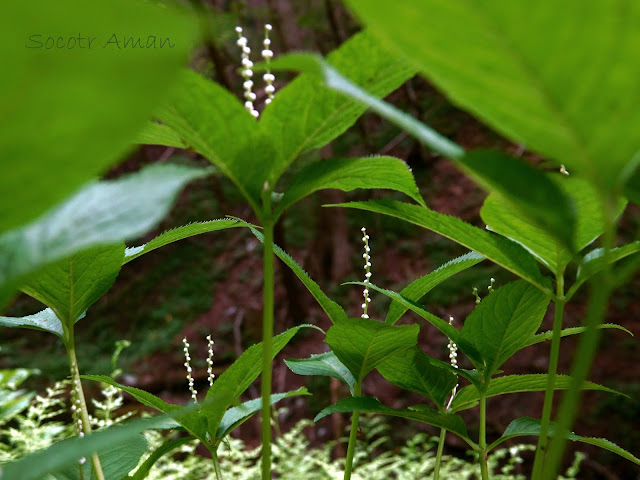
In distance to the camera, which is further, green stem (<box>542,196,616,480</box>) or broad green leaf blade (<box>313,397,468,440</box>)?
broad green leaf blade (<box>313,397,468,440</box>)

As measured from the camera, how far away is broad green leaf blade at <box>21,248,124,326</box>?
0.42 m

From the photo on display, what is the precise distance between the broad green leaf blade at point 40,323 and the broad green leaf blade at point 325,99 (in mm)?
281

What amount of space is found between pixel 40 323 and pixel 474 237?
15.1 inches

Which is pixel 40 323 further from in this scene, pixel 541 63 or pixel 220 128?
pixel 541 63

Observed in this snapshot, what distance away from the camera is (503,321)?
430 millimetres

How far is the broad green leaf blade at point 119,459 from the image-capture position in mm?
466

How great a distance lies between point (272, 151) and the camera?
1.00 ft

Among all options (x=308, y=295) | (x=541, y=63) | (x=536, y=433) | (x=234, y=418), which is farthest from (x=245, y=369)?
(x=308, y=295)

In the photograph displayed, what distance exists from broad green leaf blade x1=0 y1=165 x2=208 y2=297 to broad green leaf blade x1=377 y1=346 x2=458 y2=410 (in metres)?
0.30

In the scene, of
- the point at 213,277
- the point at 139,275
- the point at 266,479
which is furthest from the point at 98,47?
the point at 139,275

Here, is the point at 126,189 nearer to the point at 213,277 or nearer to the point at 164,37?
the point at 164,37

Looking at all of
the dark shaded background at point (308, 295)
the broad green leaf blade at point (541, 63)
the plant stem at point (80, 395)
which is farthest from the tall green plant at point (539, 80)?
the dark shaded background at point (308, 295)

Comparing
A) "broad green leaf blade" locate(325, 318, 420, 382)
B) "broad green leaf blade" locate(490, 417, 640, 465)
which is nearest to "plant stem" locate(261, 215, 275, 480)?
"broad green leaf blade" locate(325, 318, 420, 382)

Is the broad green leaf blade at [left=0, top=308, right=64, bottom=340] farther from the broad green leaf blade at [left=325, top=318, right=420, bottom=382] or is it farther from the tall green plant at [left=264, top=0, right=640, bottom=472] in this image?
the tall green plant at [left=264, top=0, right=640, bottom=472]
